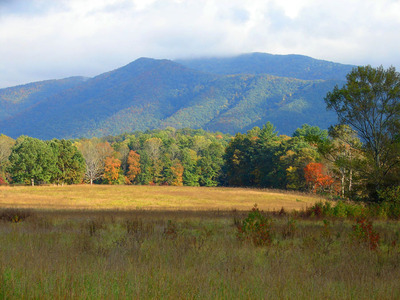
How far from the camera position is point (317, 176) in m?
62.4

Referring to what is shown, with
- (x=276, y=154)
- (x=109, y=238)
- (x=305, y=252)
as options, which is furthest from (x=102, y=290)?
(x=276, y=154)

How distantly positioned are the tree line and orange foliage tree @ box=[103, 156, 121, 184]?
0.26 m

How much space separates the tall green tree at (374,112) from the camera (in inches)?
864

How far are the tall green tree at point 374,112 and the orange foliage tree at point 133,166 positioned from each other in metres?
82.0

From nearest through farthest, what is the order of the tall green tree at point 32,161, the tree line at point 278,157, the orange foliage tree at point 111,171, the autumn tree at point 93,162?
1. the tree line at point 278,157
2. the tall green tree at point 32,161
3. the autumn tree at point 93,162
4. the orange foliage tree at point 111,171

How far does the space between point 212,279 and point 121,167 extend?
10352cm

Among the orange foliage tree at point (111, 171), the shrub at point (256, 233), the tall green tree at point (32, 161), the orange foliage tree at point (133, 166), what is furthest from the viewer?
the orange foliage tree at point (133, 166)

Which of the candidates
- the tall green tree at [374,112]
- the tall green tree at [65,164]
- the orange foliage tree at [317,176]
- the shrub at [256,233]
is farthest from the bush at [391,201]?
the tall green tree at [65,164]

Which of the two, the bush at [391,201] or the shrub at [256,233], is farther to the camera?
the bush at [391,201]

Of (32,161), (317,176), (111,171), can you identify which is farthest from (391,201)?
(111,171)

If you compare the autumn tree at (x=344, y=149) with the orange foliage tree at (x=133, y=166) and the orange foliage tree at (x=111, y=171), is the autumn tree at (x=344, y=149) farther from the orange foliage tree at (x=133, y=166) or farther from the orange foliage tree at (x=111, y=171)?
the orange foliage tree at (x=133, y=166)

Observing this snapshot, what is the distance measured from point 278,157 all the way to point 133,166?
1676 inches

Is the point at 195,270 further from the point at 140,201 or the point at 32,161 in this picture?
the point at 32,161

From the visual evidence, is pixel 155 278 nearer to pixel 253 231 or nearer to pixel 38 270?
pixel 38 270
